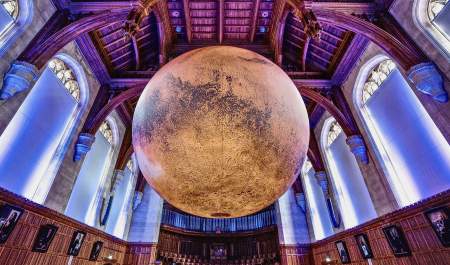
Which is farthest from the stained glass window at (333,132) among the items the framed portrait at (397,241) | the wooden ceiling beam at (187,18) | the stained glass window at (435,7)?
the wooden ceiling beam at (187,18)

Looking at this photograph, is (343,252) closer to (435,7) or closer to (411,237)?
(411,237)

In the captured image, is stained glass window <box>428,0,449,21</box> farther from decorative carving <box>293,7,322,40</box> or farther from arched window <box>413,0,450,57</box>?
decorative carving <box>293,7,322,40</box>

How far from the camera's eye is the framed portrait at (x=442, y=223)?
4656 mm

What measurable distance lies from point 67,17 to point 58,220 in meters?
6.27

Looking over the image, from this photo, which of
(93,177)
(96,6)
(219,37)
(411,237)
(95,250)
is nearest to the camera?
(411,237)

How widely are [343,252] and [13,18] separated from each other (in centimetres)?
1243

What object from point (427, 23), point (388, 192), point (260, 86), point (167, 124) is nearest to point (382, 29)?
point (427, 23)

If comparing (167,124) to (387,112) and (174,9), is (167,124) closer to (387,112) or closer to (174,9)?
(387,112)

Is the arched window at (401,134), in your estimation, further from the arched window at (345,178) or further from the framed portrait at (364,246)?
the framed portrait at (364,246)

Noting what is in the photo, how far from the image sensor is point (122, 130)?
11203 mm

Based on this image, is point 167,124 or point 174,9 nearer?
point 167,124

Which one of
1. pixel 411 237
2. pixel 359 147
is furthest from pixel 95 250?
pixel 359 147

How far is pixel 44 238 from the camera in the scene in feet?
19.9

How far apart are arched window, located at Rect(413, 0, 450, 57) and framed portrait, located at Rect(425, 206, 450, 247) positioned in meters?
3.46
